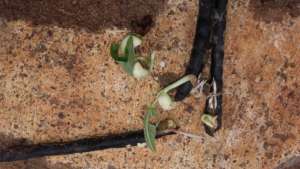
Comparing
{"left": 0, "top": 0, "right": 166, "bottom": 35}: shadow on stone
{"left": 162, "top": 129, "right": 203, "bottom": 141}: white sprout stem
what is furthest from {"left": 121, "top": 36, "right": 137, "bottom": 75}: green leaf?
{"left": 162, "top": 129, "right": 203, "bottom": 141}: white sprout stem

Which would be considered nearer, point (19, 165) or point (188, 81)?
point (188, 81)

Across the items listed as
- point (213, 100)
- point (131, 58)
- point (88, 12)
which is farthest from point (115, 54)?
point (213, 100)

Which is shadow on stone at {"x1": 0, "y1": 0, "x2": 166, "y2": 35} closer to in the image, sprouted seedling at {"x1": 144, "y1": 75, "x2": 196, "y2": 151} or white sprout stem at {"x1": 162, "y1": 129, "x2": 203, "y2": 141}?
sprouted seedling at {"x1": 144, "y1": 75, "x2": 196, "y2": 151}

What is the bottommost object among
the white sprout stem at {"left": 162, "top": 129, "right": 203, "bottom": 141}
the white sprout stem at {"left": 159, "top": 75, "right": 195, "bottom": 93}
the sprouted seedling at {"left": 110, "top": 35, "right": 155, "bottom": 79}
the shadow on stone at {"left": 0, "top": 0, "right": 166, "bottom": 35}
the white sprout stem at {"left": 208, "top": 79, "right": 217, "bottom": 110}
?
the white sprout stem at {"left": 162, "top": 129, "right": 203, "bottom": 141}

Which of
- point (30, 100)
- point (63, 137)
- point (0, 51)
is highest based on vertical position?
point (0, 51)

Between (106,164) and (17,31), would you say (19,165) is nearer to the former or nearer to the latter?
(106,164)

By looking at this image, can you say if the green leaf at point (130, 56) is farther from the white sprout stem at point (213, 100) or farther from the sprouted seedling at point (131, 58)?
the white sprout stem at point (213, 100)

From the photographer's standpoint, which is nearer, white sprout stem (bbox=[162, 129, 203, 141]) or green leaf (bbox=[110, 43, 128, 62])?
green leaf (bbox=[110, 43, 128, 62])

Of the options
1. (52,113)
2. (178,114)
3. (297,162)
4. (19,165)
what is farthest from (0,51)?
(297,162)

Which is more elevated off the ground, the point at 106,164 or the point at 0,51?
the point at 0,51

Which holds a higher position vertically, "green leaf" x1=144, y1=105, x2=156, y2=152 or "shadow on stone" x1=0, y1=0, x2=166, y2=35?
"shadow on stone" x1=0, y1=0, x2=166, y2=35
